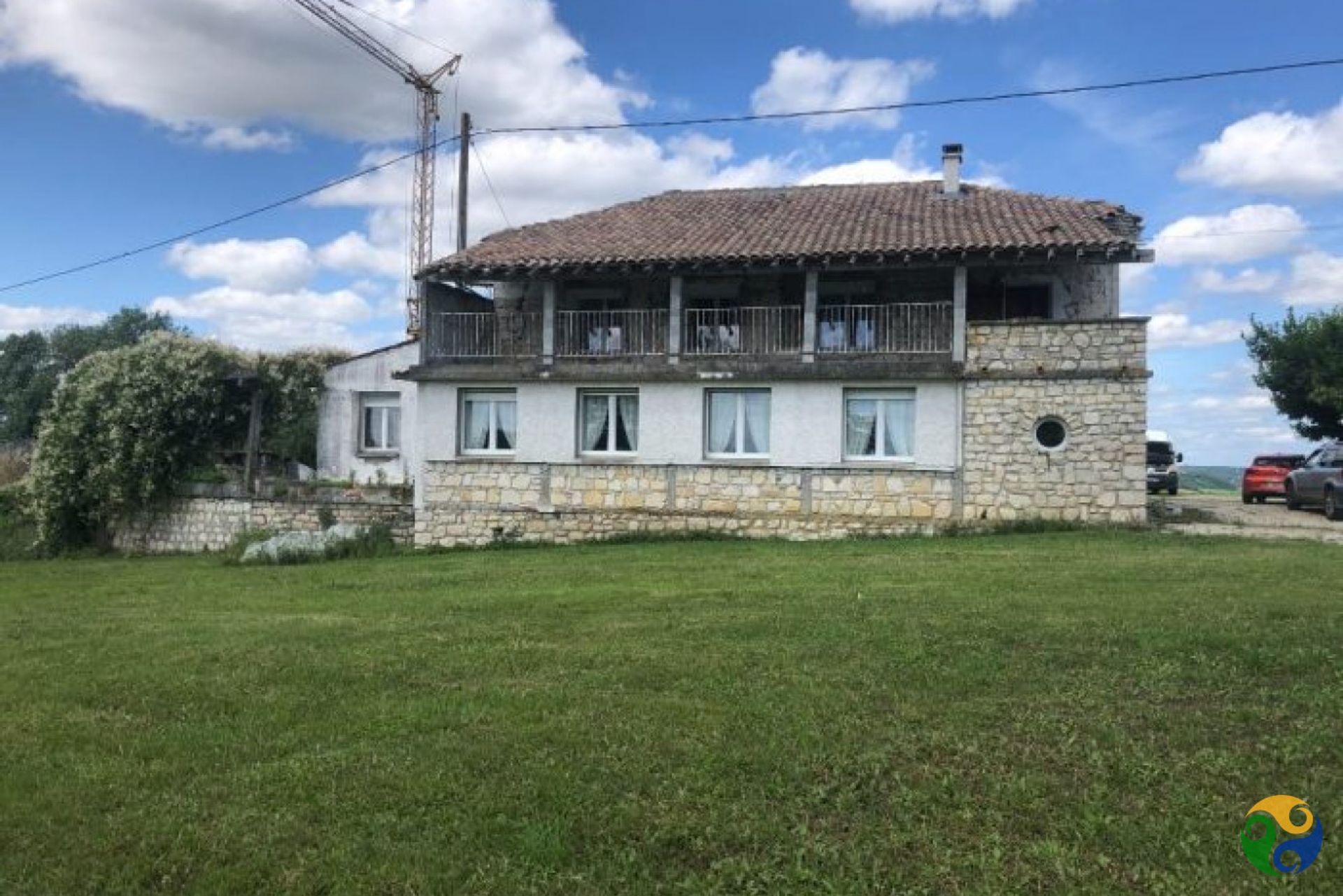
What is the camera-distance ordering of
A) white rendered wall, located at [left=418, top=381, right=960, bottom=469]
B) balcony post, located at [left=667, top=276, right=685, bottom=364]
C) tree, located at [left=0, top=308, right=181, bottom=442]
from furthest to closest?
1. tree, located at [left=0, top=308, right=181, bottom=442]
2. balcony post, located at [left=667, top=276, right=685, bottom=364]
3. white rendered wall, located at [left=418, top=381, right=960, bottom=469]

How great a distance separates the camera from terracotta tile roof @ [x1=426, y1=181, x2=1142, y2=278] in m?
17.5

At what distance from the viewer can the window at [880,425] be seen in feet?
58.7

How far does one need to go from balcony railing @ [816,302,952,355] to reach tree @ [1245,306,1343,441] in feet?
71.6

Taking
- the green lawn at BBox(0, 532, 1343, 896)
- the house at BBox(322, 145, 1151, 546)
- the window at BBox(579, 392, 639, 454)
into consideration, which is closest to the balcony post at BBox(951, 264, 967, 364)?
the house at BBox(322, 145, 1151, 546)

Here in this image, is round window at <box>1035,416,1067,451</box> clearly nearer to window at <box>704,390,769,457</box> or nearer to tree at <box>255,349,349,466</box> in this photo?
window at <box>704,390,769,457</box>

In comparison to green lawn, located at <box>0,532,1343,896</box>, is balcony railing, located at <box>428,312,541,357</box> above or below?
above

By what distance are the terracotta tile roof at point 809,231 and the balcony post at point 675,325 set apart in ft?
1.53

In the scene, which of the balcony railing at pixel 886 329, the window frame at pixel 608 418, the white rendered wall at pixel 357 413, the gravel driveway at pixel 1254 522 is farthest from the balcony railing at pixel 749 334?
the white rendered wall at pixel 357 413

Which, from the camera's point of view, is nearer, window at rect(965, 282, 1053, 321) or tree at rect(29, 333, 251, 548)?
window at rect(965, 282, 1053, 321)

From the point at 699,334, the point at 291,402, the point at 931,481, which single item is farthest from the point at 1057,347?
the point at 291,402

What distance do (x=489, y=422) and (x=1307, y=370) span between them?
2952 centimetres

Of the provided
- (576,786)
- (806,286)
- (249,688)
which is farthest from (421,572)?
(576,786)

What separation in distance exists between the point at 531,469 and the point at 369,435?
847 cm

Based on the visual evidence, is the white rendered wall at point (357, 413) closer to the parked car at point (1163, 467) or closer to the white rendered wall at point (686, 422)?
the white rendered wall at point (686, 422)
